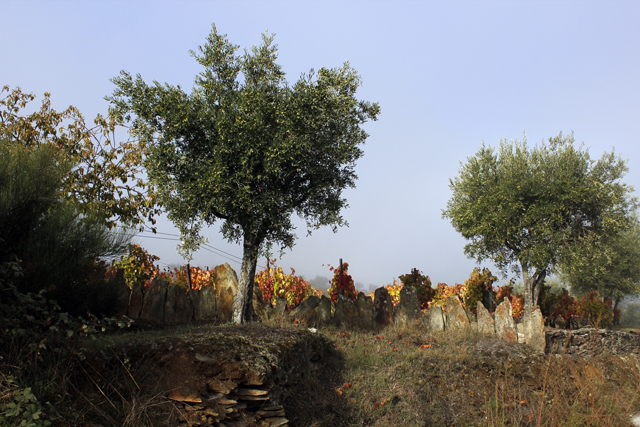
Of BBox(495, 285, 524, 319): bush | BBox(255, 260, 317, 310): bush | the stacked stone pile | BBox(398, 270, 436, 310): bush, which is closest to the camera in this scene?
the stacked stone pile

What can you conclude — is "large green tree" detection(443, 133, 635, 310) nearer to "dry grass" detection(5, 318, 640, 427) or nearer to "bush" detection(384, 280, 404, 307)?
"bush" detection(384, 280, 404, 307)

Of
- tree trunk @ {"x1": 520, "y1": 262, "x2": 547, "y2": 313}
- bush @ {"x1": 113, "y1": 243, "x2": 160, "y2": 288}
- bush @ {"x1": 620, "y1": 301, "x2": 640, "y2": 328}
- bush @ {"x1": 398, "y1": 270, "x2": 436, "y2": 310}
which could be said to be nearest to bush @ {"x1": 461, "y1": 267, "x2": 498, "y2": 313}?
bush @ {"x1": 398, "y1": 270, "x2": 436, "y2": 310}

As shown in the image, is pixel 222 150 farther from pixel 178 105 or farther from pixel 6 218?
pixel 6 218

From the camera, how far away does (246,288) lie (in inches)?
418

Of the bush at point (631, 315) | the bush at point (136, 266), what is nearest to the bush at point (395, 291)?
the bush at point (136, 266)

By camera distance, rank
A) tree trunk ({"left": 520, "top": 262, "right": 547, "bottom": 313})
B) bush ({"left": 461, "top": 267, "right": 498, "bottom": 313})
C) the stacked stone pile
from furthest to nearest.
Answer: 1. tree trunk ({"left": 520, "top": 262, "right": 547, "bottom": 313})
2. bush ({"left": 461, "top": 267, "right": 498, "bottom": 313})
3. the stacked stone pile

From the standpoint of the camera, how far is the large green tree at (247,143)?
983 centimetres

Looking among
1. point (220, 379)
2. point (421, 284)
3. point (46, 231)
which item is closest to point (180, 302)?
point (46, 231)

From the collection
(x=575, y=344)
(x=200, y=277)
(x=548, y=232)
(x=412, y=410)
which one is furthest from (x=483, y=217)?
(x=412, y=410)

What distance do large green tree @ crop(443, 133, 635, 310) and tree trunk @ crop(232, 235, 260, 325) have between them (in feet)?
41.8

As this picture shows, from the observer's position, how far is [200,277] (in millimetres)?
16125

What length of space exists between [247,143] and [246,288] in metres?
3.79

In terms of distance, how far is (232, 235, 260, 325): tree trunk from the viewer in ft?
34.6

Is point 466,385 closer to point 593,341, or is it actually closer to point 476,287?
point 593,341
